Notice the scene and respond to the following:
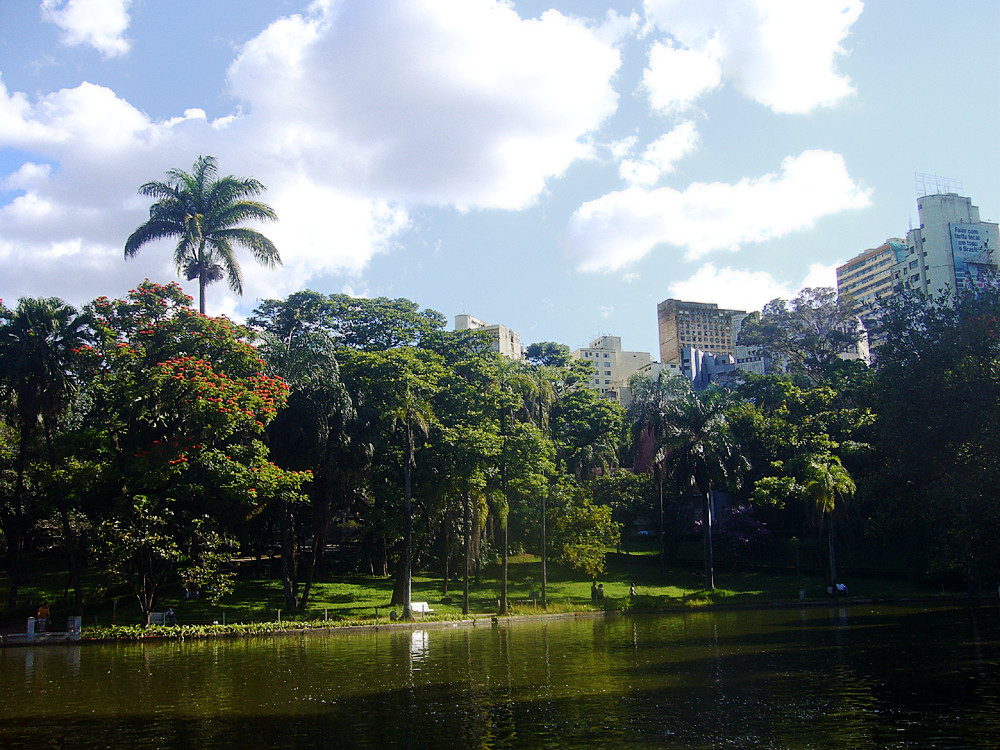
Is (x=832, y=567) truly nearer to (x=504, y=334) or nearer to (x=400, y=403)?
(x=400, y=403)

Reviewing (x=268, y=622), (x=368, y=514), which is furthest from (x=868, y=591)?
(x=268, y=622)

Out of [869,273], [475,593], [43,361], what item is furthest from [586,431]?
[869,273]

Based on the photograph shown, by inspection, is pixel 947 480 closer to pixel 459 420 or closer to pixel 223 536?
pixel 459 420

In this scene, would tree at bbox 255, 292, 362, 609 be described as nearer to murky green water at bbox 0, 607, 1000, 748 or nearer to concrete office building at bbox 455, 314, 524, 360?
murky green water at bbox 0, 607, 1000, 748

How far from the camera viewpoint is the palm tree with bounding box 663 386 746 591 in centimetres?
5128

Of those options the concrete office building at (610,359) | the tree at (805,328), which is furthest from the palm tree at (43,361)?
the concrete office building at (610,359)

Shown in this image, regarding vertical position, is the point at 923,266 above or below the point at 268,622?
above

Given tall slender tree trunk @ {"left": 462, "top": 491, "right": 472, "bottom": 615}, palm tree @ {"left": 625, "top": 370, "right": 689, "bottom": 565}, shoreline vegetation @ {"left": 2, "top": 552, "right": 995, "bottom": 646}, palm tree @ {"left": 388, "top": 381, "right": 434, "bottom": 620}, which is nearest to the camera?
shoreline vegetation @ {"left": 2, "top": 552, "right": 995, "bottom": 646}

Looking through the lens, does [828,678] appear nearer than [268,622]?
Yes

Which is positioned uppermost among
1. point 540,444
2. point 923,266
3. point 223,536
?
point 923,266

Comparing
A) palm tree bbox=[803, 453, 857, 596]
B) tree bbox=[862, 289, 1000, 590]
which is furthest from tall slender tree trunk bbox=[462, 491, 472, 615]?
palm tree bbox=[803, 453, 857, 596]

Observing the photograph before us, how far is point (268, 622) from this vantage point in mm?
34594

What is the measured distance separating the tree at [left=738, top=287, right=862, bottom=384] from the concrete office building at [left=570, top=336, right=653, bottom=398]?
79.7m

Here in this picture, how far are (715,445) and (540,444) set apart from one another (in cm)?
1435
